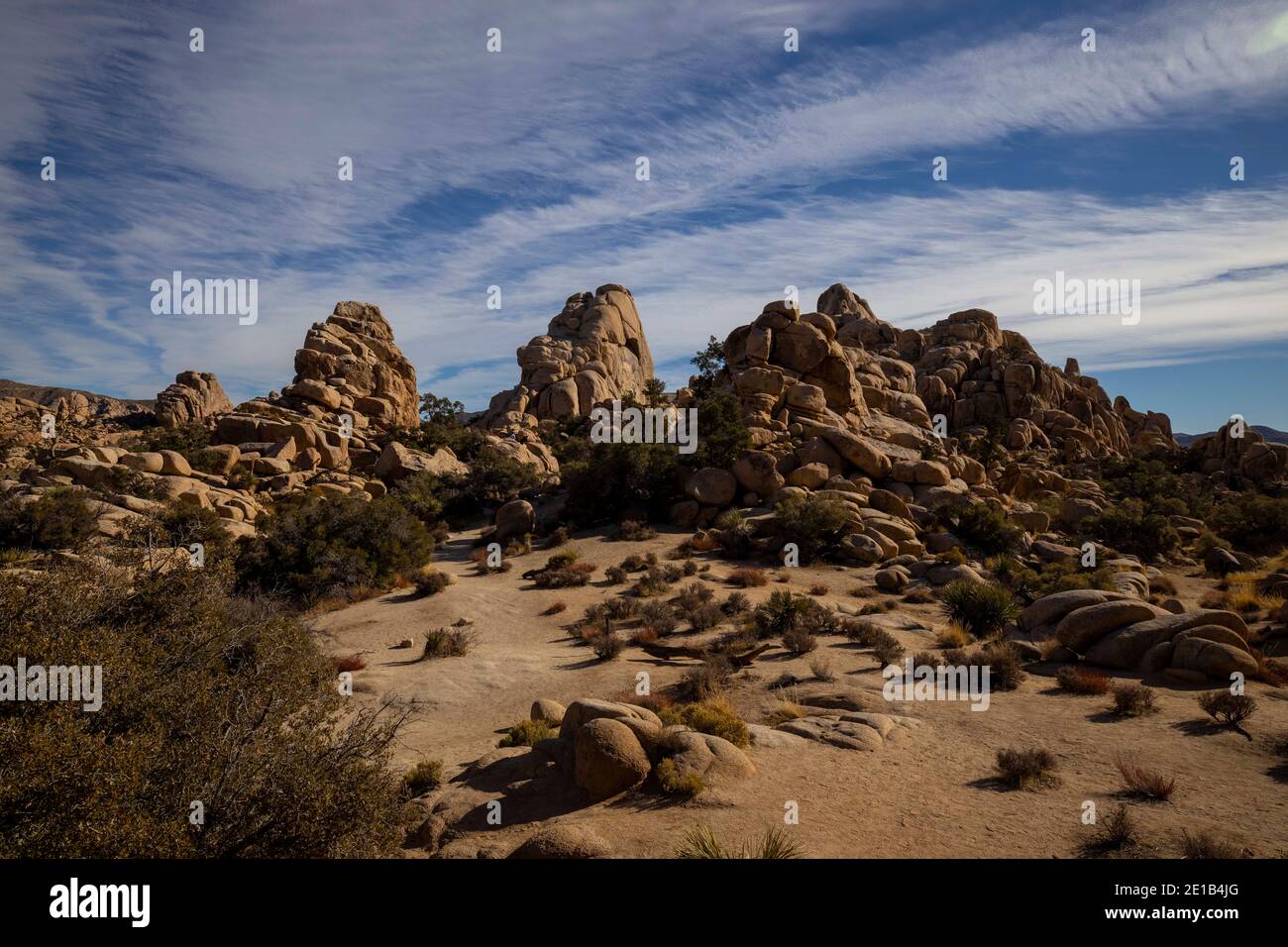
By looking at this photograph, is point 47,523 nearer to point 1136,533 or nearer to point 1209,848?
point 1209,848

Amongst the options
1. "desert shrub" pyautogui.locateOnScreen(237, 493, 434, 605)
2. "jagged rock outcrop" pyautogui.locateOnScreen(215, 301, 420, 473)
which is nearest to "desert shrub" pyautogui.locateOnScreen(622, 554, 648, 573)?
"desert shrub" pyautogui.locateOnScreen(237, 493, 434, 605)

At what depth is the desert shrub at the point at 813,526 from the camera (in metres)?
25.6

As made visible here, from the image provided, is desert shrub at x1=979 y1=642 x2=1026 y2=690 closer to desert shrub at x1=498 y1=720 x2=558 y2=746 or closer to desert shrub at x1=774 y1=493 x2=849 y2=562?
desert shrub at x1=498 y1=720 x2=558 y2=746

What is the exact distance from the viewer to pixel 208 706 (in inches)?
273

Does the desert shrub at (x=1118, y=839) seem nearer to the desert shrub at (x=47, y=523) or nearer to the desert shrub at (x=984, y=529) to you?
the desert shrub at (x=984, y=529)

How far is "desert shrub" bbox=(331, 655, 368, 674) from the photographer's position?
15.1m

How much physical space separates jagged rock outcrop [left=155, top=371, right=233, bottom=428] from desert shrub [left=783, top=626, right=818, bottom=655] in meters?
49.6

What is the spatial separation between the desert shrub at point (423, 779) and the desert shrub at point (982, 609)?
13.4 m

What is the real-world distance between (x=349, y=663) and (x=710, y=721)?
30.8 ft

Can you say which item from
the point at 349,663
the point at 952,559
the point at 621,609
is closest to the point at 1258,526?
the point at 952,559
